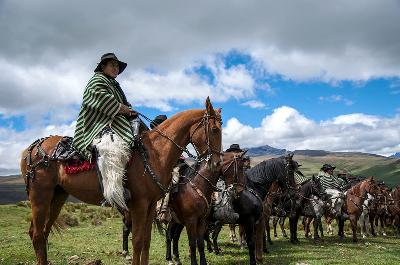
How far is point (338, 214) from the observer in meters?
21.3

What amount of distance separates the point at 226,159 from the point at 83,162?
18.1 feet

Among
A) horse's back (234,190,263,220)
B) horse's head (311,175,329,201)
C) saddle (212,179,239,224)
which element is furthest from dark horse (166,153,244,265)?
horse's head (311,175,329,201)

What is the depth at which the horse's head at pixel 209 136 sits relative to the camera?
689 cm

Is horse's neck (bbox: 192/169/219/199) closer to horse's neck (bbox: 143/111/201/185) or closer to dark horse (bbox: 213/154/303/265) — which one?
dark horse (bbox: 213/154/303/265)

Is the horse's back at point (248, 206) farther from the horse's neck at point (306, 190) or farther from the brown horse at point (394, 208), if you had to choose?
the brown horse at point (394, 208)

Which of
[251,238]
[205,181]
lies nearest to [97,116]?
[205,181]

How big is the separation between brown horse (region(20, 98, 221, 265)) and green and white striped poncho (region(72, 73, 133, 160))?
0.42 m

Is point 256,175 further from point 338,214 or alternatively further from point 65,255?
point 338,214

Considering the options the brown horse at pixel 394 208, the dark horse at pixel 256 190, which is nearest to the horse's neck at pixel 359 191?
the brown horse at pixel 394 208

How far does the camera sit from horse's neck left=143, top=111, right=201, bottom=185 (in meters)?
6.52

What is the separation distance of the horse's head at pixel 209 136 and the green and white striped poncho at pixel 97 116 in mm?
1217

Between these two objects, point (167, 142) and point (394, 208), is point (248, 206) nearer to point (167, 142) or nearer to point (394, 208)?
point (167, 142)

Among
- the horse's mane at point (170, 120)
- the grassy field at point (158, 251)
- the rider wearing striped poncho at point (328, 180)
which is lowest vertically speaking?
the grassy field at point (158, 251)

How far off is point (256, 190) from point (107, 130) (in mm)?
8448
